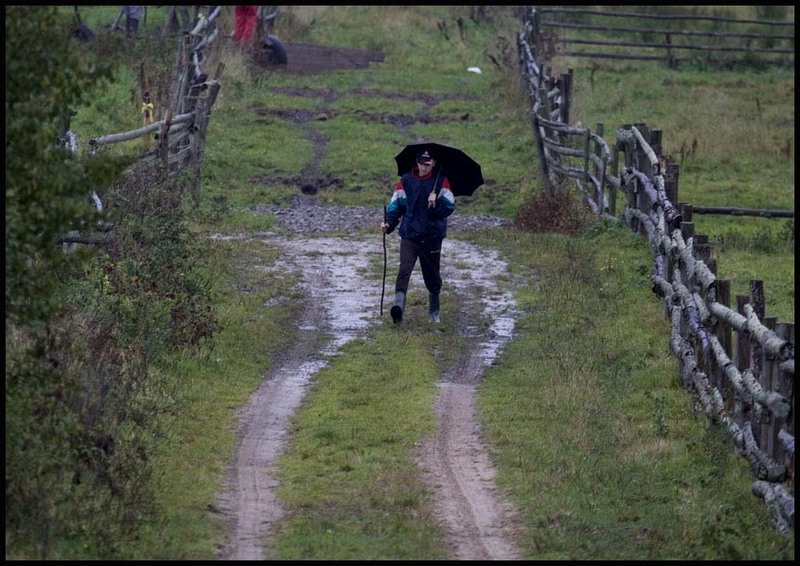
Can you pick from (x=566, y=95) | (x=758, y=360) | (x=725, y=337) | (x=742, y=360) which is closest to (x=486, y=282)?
(x=725, y=337)

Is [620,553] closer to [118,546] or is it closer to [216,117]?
[118,546]

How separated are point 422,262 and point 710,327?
375 cm

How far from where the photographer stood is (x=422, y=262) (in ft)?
42.2

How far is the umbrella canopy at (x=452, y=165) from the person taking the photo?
1275 cm

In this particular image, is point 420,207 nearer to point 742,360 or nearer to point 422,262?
point 422,262

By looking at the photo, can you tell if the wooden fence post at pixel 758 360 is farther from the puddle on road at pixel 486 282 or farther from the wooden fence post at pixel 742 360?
the puddle on road at pixel 486 282

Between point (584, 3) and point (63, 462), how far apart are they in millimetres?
→ 29802

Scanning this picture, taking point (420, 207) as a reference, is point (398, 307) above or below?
below

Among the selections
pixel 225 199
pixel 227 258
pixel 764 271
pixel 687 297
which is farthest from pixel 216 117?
pixel 687 297

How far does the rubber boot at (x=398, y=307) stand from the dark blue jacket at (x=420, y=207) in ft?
1.82

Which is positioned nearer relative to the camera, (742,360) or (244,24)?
(742,360)

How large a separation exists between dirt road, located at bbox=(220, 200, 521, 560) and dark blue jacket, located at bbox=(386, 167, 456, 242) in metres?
0.95

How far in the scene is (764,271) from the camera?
15.6m

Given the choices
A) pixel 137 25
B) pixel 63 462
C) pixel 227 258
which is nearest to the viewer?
pixel 63 462
